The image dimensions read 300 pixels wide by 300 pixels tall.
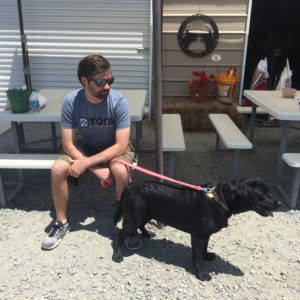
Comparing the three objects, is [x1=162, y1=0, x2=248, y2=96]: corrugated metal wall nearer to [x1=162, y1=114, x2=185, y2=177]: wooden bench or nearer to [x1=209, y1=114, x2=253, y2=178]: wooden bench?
[x1=209, y1=114, x2=253, y2=178]: wooden bench

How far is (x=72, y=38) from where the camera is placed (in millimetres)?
5844

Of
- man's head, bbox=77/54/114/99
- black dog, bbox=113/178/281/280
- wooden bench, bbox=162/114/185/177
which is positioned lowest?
black dog, bbox=113/178/281/280

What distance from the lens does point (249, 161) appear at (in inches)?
172

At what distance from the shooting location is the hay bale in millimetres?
5438

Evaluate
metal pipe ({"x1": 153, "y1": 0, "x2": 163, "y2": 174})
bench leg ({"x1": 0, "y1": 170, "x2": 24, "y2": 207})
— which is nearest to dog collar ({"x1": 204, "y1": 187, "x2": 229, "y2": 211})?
metal pipe ({"x1": 153, "y1": 0, "x2": 163, "y2": 174})

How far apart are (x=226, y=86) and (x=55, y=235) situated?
3805 mm

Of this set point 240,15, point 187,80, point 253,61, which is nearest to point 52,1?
point 187,80

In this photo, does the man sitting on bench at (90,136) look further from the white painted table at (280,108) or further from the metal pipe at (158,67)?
the white painted table at (280,108)

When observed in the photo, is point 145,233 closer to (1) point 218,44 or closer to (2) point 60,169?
(2) point 60,169

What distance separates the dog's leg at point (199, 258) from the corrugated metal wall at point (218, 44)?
4.04m

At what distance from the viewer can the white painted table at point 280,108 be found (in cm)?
317

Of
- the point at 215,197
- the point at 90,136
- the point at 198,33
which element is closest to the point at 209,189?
the point at 215,197

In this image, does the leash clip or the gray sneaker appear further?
the gray sneaker

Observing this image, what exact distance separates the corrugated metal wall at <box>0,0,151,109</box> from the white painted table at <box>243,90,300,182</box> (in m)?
2.36
